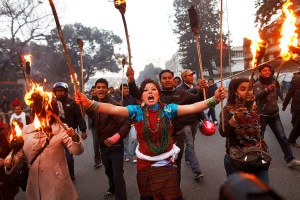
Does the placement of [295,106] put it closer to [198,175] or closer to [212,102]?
[198,175]

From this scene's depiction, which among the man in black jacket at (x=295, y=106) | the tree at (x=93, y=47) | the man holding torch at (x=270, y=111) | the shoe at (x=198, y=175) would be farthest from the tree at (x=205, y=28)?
the shoe at (x=198, y=175)

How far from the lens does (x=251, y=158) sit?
117 inches

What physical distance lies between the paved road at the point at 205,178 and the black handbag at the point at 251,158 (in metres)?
1.47

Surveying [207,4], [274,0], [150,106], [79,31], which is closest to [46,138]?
[150,106]

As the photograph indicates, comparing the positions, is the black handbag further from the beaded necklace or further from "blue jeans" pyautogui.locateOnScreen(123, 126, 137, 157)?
"blue jeans" pyautogui.locateOnScreen(123, 126, 137, 157)

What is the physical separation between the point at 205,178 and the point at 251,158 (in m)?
2.46

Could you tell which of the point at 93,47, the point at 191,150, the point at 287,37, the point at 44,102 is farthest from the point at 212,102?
the point at 93,47

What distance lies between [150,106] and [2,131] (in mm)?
1934

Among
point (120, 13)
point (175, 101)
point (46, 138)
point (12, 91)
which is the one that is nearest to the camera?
point (46, 138)

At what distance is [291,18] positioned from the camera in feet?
10.00

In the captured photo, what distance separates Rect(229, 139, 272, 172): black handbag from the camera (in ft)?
9.68

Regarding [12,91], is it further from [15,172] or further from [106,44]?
[106,44]

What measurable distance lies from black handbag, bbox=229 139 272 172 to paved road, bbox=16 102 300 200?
1.47 meters

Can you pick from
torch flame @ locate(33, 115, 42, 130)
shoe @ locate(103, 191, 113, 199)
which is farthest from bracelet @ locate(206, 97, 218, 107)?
shoe @ locate(103, 191, 113, 199)
